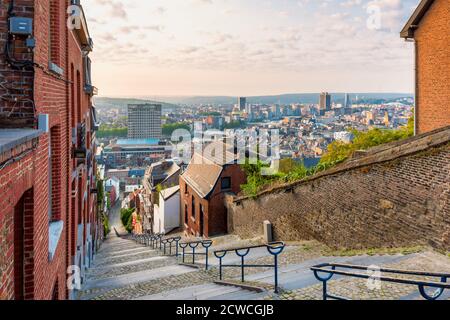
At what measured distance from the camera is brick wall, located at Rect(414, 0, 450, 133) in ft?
42.3

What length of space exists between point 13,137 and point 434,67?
44.8 feet

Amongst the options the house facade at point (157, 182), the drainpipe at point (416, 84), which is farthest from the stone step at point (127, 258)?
the house facade at point (157, 182)

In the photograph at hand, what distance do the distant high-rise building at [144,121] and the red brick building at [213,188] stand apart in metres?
132

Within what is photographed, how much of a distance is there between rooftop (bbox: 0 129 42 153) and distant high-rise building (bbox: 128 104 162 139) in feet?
501

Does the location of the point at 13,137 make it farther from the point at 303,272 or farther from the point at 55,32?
the point at 303,272

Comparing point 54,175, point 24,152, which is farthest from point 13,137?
point 54,175

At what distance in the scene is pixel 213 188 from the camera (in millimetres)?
22547

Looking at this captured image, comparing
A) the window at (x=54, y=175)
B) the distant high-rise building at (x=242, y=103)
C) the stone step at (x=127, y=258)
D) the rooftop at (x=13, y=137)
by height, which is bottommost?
the stone step at (x=127, y=258)

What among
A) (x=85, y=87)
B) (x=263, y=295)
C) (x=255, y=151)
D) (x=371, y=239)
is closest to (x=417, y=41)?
(x=371, y=239)

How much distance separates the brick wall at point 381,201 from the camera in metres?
7.79

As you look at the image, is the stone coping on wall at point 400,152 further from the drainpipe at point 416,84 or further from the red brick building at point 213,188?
the red brick building at point 213,188

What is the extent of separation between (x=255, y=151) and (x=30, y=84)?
1800 centimetres

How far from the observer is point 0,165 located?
3.25 m
